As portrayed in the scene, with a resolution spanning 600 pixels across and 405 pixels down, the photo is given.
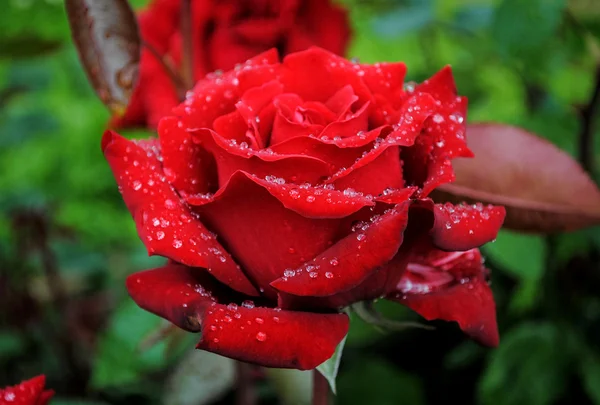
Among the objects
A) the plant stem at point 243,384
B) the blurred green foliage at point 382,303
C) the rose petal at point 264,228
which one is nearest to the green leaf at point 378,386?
the blurred green foliage at point 382,303

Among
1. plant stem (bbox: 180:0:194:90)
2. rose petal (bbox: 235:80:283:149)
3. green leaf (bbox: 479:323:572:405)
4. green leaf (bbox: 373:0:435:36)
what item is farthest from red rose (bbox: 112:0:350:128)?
green leaf (bbox: 479:323:572:405)

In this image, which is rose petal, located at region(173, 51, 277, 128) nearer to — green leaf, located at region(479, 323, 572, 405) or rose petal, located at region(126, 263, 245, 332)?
rose petal, located at region(126, 263, 245, 332)

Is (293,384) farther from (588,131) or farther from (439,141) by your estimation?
(588,131)

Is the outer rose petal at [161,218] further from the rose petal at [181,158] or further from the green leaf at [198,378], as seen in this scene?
the green leaf at [198,378]

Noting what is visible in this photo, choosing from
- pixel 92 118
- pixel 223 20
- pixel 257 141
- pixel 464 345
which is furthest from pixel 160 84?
pixel 92 118

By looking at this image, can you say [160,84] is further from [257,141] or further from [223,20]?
[257,141]

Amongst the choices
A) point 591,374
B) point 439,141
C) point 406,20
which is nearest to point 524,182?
point 439,141
